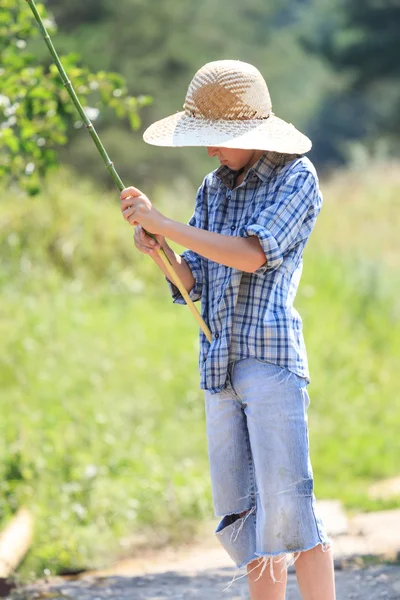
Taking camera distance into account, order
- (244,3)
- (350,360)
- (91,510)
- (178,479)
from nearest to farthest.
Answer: (91,510), (178,479), (350,360), (244,3)

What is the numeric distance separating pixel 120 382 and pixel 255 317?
4.48m

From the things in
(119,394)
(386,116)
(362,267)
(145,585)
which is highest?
(386,116)

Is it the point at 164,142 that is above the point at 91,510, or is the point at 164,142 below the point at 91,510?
above

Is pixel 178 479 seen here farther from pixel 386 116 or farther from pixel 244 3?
pixel 386 116

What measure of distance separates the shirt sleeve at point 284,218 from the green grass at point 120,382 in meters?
2.36

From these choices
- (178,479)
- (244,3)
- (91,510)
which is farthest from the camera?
(244,3)

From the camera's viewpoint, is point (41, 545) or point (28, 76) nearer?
point (28, 76)

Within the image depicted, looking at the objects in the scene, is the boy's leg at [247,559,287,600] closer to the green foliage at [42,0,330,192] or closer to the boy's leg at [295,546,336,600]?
the boy's leg at [295,546,336,600]

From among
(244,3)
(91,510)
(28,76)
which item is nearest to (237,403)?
(28,76)

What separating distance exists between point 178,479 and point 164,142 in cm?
360

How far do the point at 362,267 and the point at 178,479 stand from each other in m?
5.06

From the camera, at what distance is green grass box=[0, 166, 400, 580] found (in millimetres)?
5590

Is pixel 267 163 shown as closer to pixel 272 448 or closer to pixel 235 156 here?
pixel 235 156

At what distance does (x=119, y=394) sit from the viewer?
23.5 ft
